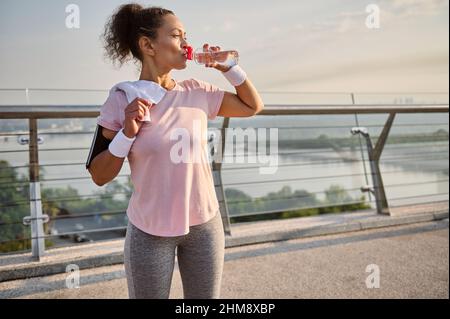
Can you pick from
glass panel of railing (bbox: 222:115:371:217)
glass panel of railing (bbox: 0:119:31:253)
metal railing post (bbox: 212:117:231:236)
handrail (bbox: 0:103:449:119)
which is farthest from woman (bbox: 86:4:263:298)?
metal railing post (bbox: 212:117:231:236)

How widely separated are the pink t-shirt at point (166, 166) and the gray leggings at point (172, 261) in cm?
4

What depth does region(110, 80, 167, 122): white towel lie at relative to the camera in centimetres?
146

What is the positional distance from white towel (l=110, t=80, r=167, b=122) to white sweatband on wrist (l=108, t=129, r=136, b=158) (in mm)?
146

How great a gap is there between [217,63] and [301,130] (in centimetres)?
277

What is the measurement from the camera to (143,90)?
4.84 ft

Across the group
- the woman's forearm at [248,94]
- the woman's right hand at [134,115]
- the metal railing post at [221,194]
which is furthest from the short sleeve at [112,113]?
the metal railing post at [221,194]

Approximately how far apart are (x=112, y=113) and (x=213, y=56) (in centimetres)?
41

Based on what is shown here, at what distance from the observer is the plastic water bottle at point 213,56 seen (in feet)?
4.98

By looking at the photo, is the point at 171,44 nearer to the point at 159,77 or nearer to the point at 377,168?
the point at 159,77

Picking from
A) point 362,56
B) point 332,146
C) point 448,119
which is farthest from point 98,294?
point 362,56

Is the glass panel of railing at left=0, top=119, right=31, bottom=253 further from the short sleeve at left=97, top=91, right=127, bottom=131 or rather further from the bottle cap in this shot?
the bottle cap

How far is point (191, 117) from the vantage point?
1515mm
